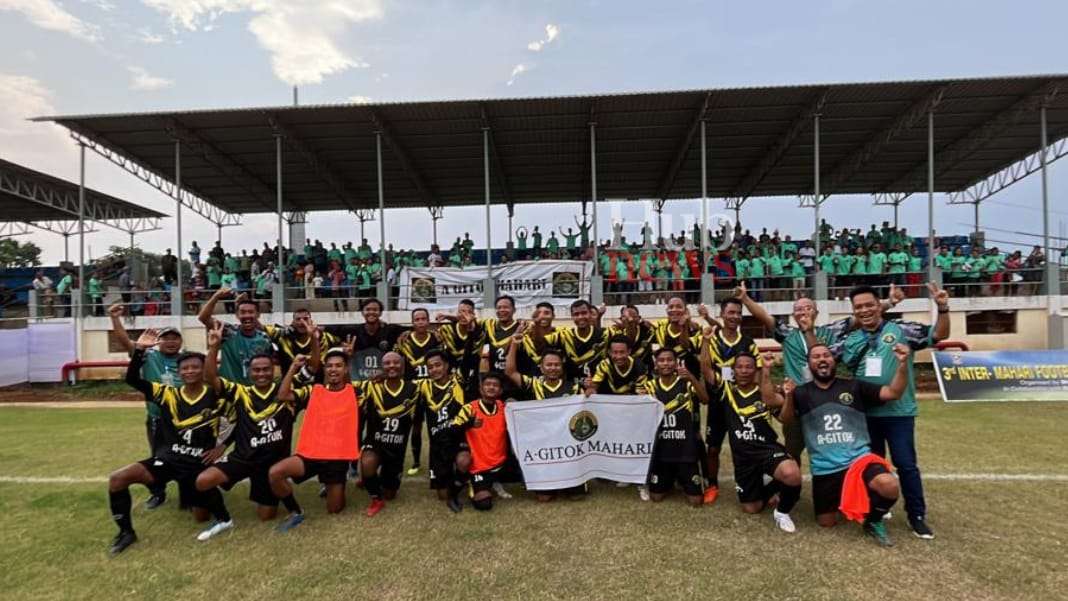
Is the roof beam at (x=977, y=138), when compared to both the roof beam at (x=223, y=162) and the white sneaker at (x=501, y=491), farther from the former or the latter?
the roof beam at (x=223, y=162)

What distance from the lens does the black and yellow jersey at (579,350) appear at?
21.6 feet

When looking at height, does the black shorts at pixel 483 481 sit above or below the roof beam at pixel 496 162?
below

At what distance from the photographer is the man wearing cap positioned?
207 inches

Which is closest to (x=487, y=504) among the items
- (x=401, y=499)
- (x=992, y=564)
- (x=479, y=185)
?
(x=401, y=499)

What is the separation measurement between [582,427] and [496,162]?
15926 millimetres

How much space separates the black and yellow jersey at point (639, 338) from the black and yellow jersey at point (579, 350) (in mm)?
205

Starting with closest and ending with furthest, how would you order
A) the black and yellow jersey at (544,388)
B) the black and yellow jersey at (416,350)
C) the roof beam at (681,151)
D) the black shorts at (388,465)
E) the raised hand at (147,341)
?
the raised hand at (147,341)
the black shorts at (388,465)
the black and yellow jersey at (544,388)
the black and yellow jersey at (416,350)
the roof beam at (681,151)

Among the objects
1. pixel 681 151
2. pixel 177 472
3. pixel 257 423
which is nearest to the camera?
pixel 177 472

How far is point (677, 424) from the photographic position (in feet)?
18.1

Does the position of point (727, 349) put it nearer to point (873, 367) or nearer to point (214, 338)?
point (873, 367)

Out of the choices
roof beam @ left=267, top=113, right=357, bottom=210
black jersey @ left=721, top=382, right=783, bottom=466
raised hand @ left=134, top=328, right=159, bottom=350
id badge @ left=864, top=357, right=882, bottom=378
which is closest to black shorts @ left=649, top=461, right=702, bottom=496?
black jersey @ left=721, top=382, right=783, bottom=466

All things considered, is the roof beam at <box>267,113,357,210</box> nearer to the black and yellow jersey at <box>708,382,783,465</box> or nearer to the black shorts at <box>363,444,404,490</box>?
the black shorts at <box>363,444,404,490</box>

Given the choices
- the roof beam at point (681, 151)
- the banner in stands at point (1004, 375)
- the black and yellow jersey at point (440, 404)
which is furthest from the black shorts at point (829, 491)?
the roof beam at point (681, 151)

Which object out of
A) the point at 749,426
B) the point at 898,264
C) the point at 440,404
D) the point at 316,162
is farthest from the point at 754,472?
the point at 316,162
